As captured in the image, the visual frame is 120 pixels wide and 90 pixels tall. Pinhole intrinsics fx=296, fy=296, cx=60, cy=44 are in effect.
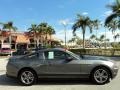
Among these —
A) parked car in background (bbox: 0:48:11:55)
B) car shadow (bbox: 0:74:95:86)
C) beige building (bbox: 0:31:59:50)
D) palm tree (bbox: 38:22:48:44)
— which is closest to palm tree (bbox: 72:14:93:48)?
parked car in background (bbox: 0:48:11:55)

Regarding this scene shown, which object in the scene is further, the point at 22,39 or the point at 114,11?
the point at 22,39

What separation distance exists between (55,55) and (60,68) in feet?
2.01

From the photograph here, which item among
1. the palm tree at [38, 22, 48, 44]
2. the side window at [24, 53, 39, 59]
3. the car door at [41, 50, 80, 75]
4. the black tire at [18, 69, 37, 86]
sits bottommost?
the black tire at [18, 69, 37, 86]

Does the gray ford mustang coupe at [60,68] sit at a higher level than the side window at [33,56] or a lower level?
lower

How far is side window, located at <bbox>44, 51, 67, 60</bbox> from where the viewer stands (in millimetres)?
Answer: 11891

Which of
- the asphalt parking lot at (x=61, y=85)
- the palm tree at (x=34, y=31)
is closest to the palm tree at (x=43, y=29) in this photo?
the palm tree at (x=34, y=31)

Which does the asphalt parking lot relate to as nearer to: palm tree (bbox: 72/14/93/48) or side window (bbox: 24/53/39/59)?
side window (bbox: 24/53/39/59)

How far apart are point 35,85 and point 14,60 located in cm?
132

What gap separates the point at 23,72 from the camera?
11.8m

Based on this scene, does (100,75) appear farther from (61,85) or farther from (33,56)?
(33,56)

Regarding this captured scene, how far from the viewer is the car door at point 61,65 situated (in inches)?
458

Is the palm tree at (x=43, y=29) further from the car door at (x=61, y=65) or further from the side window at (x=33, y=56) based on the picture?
the car door at (x=61, y=65)

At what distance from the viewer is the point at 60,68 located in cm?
1169

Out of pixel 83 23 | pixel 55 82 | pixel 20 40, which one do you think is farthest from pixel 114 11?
pixel 20 40
